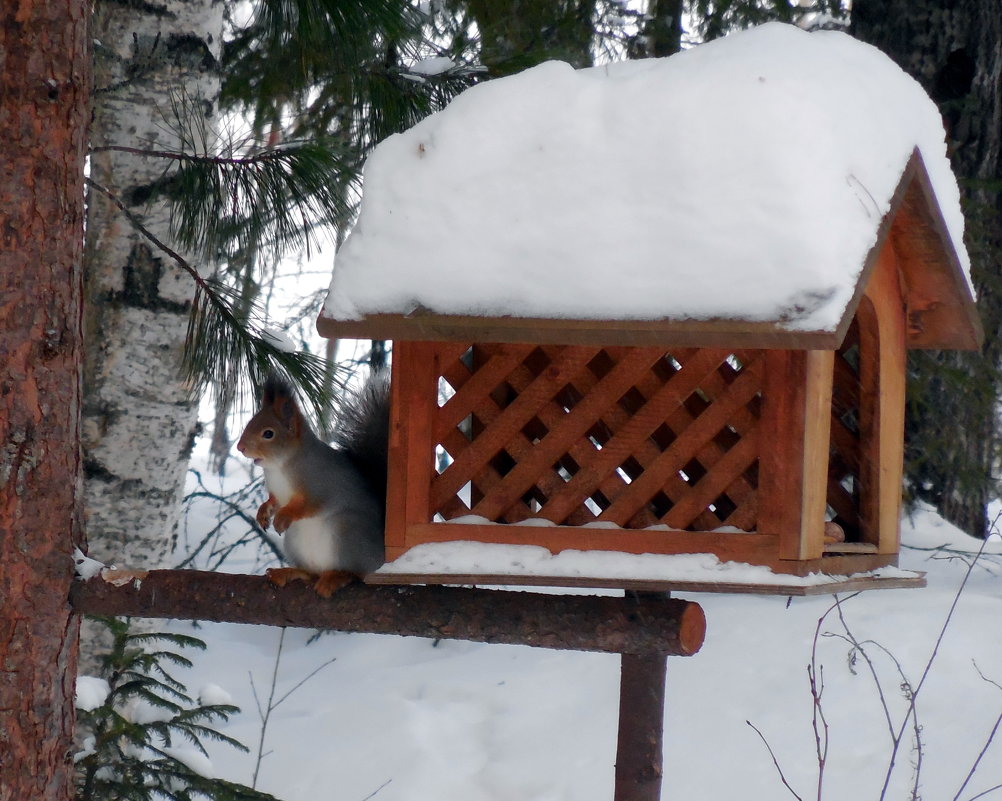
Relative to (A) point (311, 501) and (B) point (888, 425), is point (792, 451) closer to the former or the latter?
(B) point (888, 425)

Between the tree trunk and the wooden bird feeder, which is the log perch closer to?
the wooden bird feeder

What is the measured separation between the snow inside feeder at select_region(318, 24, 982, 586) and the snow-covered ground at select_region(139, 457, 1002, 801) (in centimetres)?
161

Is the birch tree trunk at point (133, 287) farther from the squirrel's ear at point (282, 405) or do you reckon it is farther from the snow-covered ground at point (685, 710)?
the squirrel's ear at point (282, 405)

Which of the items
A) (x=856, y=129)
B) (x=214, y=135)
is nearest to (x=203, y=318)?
(x=214, y=135)

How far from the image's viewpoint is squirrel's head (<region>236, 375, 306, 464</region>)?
169 centimetres

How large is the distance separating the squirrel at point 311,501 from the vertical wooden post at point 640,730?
1.57 feet

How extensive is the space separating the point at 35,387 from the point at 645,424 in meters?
0.96

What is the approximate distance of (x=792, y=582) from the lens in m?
1.42

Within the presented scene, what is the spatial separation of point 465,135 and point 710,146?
1.15ft

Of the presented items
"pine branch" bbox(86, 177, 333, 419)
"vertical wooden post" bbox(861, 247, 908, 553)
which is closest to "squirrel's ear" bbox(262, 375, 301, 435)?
"pine branch" bbox(86, 177, 333, 419)

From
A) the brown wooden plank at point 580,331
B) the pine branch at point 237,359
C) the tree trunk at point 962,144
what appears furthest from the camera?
the tree trunk at point 962,144

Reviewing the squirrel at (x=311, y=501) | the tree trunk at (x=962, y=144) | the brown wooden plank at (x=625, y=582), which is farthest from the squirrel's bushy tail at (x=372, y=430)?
the tree trunk at (x=962, y=144)

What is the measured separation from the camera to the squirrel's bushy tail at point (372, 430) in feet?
6.08

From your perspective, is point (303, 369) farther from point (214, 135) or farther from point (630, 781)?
point (630, 781)
